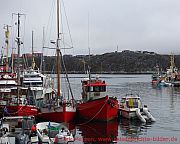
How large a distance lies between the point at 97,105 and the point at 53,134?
31.8 feet

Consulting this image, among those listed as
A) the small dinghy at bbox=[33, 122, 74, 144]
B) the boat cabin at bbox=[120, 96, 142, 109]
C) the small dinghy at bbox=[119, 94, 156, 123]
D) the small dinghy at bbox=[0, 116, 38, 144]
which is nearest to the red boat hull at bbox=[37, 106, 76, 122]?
the small dinghy at bbox=[33, 122, 74, 144]

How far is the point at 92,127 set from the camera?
29.4m

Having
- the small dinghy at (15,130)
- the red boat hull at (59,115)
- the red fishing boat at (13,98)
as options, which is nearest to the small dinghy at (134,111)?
the red boat hull at (59,115)

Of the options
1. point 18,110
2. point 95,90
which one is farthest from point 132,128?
point 18,110

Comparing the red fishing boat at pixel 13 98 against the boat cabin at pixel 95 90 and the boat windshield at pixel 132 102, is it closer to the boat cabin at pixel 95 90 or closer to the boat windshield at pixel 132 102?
the boat cabin at pixel 95 90

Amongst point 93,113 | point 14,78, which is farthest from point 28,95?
point 93,113

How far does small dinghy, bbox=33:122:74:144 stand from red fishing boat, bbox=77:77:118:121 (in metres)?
8.16

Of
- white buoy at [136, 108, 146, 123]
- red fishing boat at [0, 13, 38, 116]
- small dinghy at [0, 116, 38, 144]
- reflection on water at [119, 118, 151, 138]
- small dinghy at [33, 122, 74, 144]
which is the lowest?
reflection on water at [119, 118, 151, 138]

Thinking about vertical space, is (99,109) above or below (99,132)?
above

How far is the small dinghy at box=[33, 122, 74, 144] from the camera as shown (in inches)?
779

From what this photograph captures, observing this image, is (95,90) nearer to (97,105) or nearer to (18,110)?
(97,105)

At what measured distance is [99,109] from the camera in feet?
100

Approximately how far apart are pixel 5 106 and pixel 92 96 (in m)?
8.71

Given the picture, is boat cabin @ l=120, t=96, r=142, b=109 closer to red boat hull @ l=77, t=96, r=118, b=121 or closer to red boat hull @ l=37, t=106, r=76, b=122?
red boat hull @ l=77, t=96, r=118, b=121
